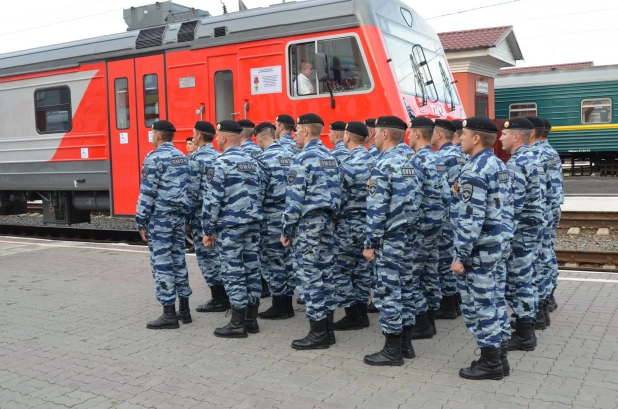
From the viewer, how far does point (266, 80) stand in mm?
8430

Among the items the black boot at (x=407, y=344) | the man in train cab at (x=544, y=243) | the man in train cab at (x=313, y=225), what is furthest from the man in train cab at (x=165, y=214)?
the man in train cab at (x=544, y=243)

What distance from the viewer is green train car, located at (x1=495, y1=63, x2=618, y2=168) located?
20172mm

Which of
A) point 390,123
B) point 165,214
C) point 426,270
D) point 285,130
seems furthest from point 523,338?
point 165,214

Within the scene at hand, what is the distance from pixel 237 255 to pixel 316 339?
104cm

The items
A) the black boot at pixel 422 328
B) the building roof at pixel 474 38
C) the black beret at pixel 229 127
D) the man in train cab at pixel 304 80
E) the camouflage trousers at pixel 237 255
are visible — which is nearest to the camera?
the black boot at pixel 422 328

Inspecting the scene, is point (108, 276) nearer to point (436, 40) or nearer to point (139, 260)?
point (139, 260)

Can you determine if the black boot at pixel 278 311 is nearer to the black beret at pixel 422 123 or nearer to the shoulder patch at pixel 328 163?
the shoulder patch at pixel 328 163

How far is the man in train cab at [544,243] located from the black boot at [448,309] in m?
0.79

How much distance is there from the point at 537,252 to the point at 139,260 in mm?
5796

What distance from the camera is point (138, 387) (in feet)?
14.3

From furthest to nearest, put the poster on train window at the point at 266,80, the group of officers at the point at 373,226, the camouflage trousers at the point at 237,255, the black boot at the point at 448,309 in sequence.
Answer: the poster on train window at the point at 266,80
the black boot at the point at 448,309
the camouflage trousers at the point at 237,255
the group of officers at the point at 373,226

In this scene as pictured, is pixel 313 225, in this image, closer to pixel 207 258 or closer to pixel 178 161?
pixel 178 161

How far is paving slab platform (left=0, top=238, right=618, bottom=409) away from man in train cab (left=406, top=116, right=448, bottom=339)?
26 cm

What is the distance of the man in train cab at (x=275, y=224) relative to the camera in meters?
5.92
